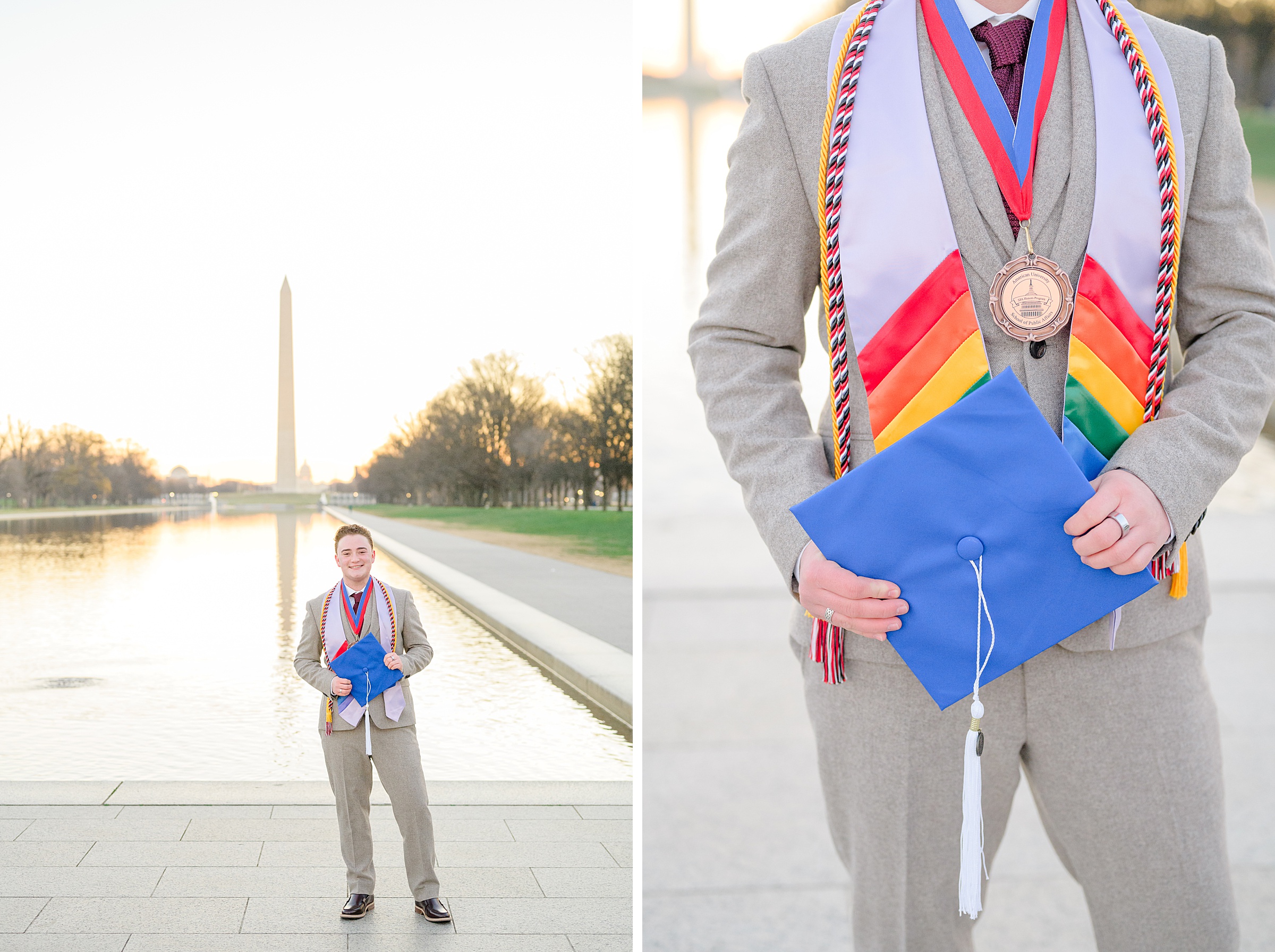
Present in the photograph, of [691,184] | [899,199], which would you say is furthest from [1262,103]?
[899,199]

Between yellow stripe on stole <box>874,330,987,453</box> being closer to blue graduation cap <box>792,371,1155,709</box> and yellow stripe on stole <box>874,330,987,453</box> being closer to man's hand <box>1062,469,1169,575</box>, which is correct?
blue graduation cap <box>792,371,1155,709</box>

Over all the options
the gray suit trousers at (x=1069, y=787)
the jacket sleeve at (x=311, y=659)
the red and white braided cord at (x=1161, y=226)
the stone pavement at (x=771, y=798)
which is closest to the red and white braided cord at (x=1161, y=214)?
the red and white braided cord at (x=1161, y=226)

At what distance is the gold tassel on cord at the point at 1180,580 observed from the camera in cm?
131

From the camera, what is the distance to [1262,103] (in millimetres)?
5383

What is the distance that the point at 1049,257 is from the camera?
1311 mm

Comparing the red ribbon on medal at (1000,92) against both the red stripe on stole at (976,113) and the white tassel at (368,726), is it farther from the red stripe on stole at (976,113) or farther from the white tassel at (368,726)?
the white tassel at (368,726)

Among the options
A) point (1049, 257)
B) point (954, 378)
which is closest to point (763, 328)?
point (954, 378)

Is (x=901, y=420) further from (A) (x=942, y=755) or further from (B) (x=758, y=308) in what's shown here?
(A) (x=942, y=755)

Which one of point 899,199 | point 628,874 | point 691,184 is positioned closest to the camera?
point 899,199

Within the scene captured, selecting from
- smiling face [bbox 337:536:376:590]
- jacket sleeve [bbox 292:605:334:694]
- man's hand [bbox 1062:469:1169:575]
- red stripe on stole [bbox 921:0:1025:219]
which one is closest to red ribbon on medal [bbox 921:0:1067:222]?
red stripe on stole [bbox 921:0:1025:219]

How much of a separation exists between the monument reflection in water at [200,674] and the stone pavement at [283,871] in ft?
0.75

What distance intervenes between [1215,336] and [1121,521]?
33 cm

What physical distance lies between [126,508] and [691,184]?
4.32 m

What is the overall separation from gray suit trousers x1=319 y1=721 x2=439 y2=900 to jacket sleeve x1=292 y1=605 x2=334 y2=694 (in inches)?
7.0
